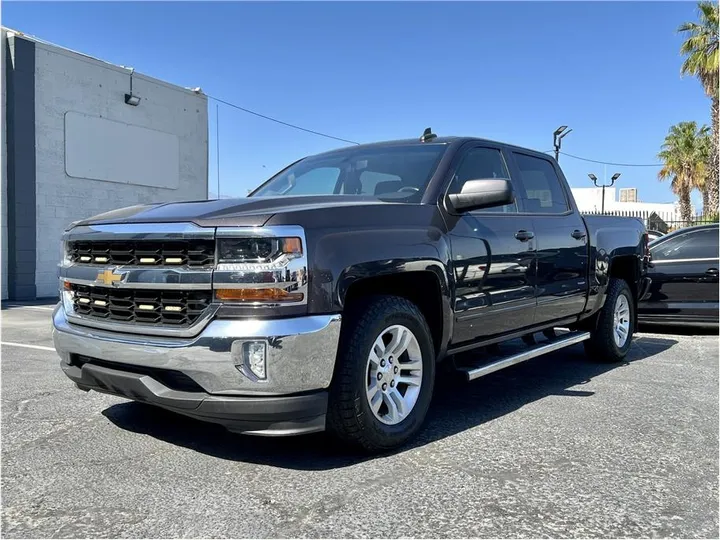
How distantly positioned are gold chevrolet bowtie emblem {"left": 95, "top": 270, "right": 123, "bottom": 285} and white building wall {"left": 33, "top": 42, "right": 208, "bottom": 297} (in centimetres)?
1152

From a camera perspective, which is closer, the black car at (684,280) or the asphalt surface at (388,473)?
the asphalt surface at (388,473)

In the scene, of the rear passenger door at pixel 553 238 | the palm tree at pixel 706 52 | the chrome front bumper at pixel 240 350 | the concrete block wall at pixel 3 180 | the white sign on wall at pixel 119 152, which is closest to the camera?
the chrome front bumper at pixel 240 350

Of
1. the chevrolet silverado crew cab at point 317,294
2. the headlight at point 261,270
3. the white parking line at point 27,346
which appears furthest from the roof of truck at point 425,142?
the white parking line at point 27,346

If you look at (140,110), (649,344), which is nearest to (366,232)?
(649,344)

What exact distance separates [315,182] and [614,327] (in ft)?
11.3

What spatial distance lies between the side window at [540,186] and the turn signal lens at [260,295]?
2.64 m

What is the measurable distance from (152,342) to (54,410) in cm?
172

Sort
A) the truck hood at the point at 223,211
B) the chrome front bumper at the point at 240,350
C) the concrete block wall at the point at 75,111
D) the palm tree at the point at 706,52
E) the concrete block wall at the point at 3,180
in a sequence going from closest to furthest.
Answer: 1. the chrome front bumper at the point at 240,350
2. the truck hood at the point at 223,211
3. the concrete block wall at the point at 3,180
4. the concrete block wall at the point at 75,111
5. the palm tree at the point at 706,52

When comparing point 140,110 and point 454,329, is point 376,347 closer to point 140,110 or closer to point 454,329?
point 454,329

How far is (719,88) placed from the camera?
23656 mm

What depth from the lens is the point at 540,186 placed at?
5.48 m

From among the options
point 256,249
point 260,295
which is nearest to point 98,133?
point 256,249

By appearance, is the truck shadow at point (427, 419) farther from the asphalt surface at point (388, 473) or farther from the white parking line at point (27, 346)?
the white parking line at point (27, 346)

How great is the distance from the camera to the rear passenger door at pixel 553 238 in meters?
5.05
